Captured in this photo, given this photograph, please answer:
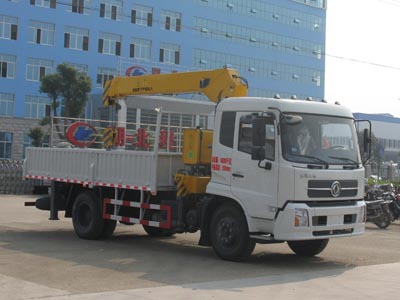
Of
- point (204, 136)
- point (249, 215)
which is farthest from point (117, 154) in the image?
point (249, 215)

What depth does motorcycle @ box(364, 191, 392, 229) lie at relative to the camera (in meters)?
18.6

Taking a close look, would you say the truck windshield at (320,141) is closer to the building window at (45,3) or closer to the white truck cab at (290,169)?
the white truck cab at (290,169)

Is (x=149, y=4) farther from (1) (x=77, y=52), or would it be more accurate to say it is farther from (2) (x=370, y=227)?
(2) (x=370, y=227)

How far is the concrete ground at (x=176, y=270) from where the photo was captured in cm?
850

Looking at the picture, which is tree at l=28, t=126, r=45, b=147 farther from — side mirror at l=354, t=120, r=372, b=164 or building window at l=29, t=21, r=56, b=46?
side mirror at l=354, t=120, r=372, b=164

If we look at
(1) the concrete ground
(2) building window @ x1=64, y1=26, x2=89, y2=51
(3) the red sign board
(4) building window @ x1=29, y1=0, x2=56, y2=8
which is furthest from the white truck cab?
(2) building window @ x1=64, y1=26, x2=89, y2=51

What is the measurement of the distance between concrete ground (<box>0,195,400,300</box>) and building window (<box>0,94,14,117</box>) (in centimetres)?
4007

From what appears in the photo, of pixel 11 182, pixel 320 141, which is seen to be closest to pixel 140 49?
pixel 11 182

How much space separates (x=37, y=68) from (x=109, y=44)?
749 centimetres

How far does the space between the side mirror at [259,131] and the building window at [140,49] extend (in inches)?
2001

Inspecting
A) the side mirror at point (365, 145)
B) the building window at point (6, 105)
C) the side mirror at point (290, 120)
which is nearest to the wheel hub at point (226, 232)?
the side mirror at point (290, 120)

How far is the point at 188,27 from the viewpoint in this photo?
6350 centimetres

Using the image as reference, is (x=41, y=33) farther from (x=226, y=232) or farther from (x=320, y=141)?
(x=320, y=141)

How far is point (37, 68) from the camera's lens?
54.9 meters
